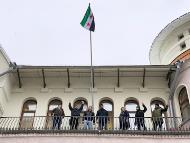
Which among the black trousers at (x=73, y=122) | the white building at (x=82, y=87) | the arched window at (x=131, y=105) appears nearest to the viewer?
the black trousers at (x=73, y=122)

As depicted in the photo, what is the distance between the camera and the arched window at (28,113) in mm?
20958

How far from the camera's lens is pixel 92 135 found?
17.1 metres

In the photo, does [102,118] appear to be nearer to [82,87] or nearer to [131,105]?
[131,105]

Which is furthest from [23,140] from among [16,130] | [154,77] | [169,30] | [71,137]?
[169,30]

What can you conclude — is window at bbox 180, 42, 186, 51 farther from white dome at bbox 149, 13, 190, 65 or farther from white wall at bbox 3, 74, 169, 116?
white wall at bbox 3, 74, 169, 116

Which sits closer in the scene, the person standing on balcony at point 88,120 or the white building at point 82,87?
the person standing on balcony at point 88,120

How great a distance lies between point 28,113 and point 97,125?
4485 mm

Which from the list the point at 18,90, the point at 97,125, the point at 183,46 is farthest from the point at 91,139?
the point at 183,46

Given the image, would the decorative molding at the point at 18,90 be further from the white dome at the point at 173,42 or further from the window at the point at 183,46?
the window at the point at 183,46

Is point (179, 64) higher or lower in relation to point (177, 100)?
higher

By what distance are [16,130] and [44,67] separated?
539cm

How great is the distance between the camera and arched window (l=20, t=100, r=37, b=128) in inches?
825

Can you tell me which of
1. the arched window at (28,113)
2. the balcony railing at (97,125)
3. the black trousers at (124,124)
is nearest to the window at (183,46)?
the balcony railing at (97,125)

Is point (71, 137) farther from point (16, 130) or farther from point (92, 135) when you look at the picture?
point (16, 130)
